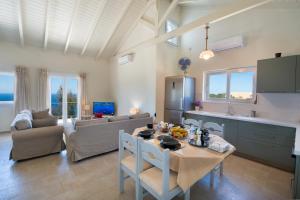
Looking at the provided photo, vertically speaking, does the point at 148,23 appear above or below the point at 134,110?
above

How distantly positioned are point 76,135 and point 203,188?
2.38 m

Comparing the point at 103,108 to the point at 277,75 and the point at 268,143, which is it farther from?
the point at 277,75

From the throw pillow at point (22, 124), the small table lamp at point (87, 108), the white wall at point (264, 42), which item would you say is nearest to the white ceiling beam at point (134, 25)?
the white wall at point (264, 42)

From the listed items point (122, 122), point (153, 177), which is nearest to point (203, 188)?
point (153, 177)

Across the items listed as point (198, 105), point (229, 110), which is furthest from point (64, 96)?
point (229, 110)

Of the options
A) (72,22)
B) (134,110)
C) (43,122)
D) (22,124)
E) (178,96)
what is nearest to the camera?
(22,124)

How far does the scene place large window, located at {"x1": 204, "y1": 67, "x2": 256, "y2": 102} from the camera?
3729mm

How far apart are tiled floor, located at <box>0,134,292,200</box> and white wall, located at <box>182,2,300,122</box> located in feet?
4.07

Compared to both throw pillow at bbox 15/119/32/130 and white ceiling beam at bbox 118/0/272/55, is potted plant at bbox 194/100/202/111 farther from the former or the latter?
throw pillow at bbox 15/119/32/130

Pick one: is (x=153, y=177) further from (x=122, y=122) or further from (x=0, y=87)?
(x=0, y=87)

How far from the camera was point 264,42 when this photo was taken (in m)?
3.37

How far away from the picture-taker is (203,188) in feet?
7.34

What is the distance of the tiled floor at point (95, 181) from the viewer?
2.07m

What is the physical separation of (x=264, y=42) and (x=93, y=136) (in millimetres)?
4207
